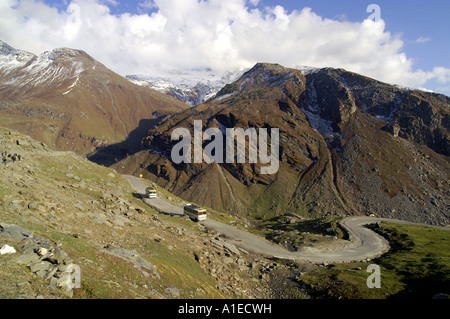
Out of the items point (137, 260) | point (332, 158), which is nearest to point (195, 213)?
point (137, 260)

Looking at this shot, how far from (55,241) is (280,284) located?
24.8 m

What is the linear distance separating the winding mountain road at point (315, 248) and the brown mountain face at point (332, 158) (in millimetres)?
67211

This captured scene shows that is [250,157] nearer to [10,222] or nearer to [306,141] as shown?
[306,141]

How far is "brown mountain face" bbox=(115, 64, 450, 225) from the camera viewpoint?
123 meters

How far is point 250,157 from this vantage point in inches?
5906

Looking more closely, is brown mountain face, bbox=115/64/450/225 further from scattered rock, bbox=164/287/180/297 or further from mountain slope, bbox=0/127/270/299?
scattered rock, bbox=164/287/180/297

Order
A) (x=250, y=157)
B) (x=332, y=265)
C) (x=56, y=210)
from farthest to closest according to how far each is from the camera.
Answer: (x=250, y=157)
(x=332, y=265)
(x=56, y=210)

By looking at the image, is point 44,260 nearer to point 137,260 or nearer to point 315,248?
point 137,260

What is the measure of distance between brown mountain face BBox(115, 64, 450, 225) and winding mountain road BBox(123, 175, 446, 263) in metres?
67.2

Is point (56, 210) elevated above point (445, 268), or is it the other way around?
point (56, 210)

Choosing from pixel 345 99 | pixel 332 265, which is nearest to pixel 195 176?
pixel 345 99

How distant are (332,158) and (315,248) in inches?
4455

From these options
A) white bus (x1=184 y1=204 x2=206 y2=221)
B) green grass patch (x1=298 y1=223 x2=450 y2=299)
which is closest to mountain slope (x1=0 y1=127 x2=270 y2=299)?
green grass patch (x1=298 y1=223 x2=450 y2=299)

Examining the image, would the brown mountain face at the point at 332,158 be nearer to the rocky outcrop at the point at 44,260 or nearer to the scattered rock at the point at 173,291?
the scattered rock at the point at 173,291
